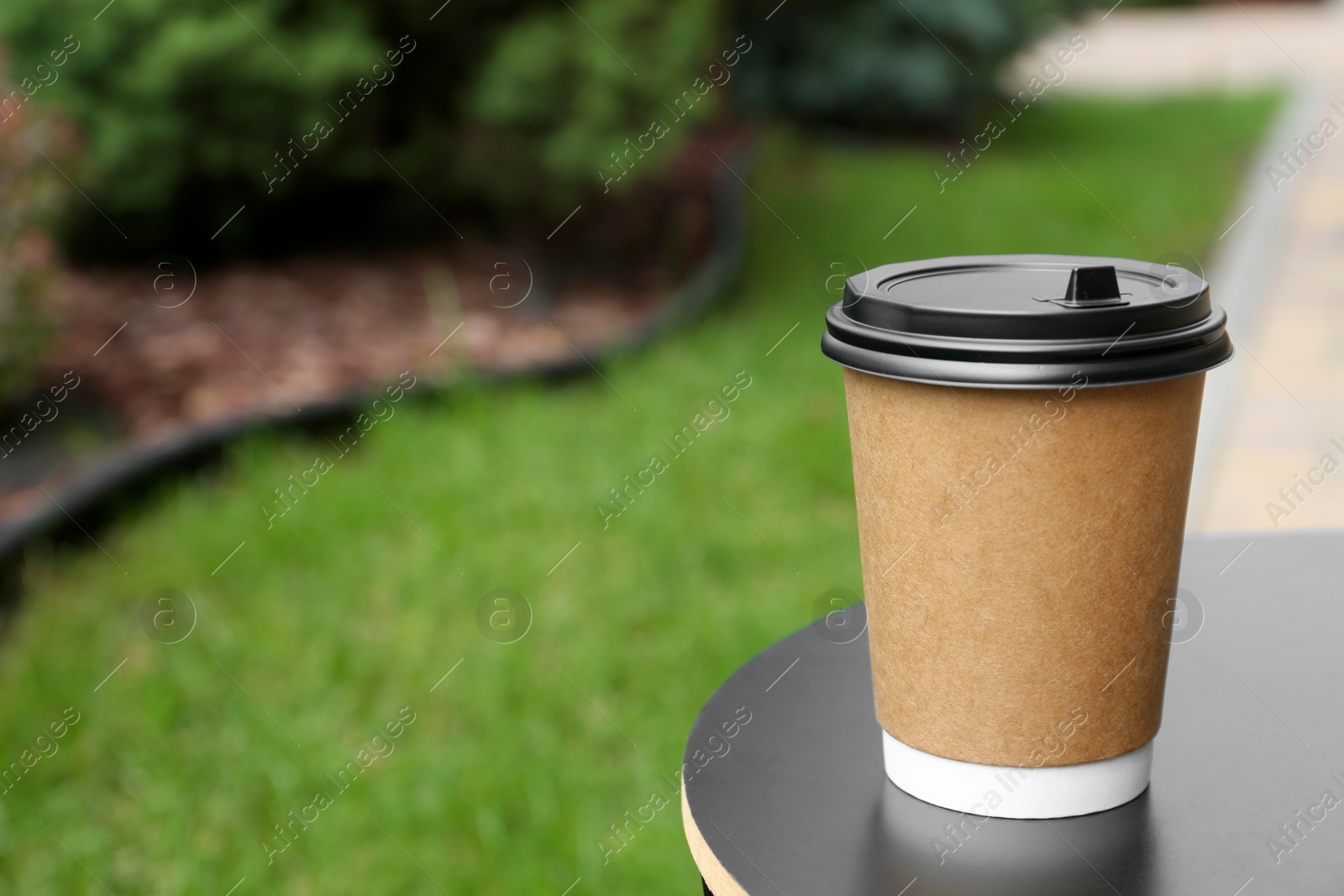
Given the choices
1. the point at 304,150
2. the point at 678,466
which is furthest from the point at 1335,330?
the point at 304,150

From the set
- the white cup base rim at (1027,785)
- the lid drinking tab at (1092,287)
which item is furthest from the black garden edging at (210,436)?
the lid drinking tab at (1092,287)

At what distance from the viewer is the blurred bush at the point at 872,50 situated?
9.25 m

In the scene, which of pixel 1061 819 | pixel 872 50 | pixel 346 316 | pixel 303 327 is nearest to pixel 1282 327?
pixel 346 316

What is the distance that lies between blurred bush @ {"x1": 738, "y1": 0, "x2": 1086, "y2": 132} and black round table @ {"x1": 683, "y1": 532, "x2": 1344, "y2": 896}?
836 cm

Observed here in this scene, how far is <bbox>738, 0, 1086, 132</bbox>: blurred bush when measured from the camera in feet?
30.3

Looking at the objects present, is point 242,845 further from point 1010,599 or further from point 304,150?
point 304,150

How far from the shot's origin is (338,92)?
5395 mm

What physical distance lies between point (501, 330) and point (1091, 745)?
4.66 m

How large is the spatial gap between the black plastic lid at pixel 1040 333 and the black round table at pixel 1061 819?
0.39 meters

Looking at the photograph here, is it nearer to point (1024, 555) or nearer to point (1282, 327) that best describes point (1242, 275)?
→ point (1282, 327)

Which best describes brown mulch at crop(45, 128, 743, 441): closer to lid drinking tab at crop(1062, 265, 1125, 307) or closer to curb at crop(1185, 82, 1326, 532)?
curb at crop(1185, 82, 1326, 532)

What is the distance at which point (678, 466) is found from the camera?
429 centimetres

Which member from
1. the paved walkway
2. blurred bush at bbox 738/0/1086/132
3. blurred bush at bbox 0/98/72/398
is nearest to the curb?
the paved walkway

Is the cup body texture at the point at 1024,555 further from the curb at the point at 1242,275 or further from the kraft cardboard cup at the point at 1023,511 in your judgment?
the curb at the point at 1242,275
